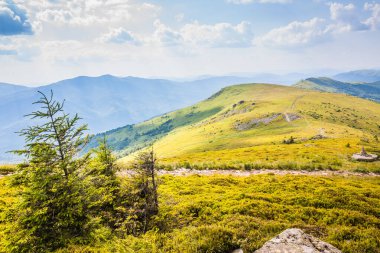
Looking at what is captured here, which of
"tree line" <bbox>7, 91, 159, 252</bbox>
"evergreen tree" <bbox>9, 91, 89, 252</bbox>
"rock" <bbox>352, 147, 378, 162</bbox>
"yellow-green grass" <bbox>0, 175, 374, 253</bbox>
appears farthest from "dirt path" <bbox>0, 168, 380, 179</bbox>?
"evergreen tree" <bbox>9, 91, 89, 252</bbox>

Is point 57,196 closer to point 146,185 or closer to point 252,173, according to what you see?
point 146,185

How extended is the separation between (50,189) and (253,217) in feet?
38.8

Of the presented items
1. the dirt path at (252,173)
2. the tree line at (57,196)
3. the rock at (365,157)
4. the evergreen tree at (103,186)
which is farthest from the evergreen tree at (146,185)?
the rock at (365,157)

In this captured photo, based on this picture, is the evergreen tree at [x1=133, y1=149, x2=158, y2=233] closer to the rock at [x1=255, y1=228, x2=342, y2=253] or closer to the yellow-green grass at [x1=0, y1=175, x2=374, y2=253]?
the yellow-green grass at [x1=0, y1=175, x2=374, y2=253]

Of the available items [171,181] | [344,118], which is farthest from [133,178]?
[344,118]

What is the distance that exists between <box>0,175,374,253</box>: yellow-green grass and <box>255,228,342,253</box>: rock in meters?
1.52

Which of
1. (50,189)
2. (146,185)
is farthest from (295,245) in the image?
(50,189)

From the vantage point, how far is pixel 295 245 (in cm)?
1135

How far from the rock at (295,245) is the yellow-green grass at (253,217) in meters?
1.52

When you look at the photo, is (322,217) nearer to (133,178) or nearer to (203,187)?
(203,187)

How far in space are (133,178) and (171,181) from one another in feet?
37.6

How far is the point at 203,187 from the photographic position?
24781 mm

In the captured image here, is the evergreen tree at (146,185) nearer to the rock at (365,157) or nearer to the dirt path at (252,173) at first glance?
the dirt path at (252,173)

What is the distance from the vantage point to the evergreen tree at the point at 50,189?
465 inches
